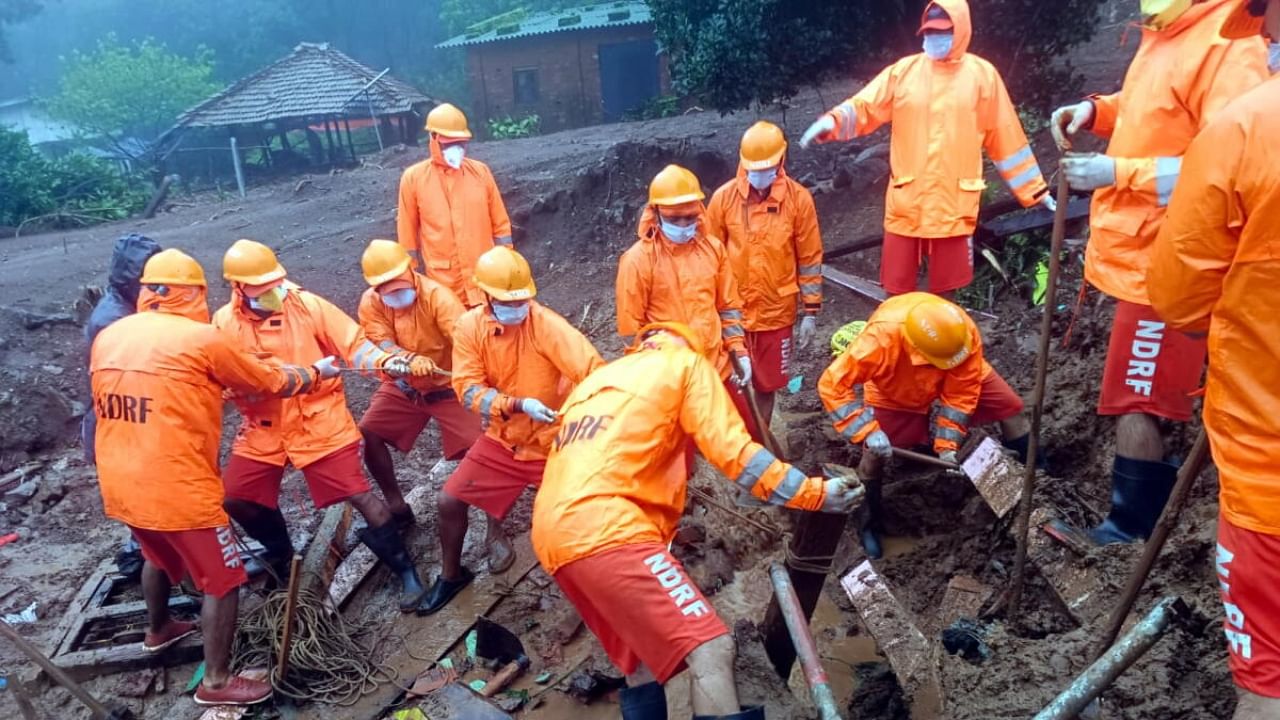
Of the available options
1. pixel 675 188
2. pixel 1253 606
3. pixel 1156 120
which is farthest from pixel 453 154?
pixel 1253 606

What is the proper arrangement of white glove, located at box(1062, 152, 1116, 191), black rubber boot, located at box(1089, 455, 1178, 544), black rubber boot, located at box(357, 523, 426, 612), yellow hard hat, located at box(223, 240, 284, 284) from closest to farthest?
white glove, located at box(1062, 152, 1116, 191) → black rubber boot, located at box(1089, 455, 1178, 544) → yellow hard hat, located at box(223, 240, 284, 284) → black rubber boot, located at box(357, 523, 426, 612)

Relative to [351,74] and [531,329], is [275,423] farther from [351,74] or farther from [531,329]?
[351,74]

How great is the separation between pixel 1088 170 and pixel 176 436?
4241mm

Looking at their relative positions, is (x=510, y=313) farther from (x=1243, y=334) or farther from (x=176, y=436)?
(x=1243, y=334)

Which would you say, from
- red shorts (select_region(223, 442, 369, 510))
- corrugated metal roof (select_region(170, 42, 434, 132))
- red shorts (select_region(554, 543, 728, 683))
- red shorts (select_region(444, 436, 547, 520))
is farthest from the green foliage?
red shorts (select_region(554, 543, 728, 683))

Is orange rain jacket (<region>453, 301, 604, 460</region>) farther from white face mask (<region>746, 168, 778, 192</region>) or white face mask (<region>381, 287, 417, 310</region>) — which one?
white face mask (<region>746, 168, 778, 192</region>)

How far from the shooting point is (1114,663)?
228cm

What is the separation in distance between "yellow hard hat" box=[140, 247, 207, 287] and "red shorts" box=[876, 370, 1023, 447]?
3920 millimetres

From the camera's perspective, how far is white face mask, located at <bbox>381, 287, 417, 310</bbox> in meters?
5.02

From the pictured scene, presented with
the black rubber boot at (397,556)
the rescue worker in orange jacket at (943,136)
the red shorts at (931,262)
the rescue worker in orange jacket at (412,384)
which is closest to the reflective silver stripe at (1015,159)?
the rescue worker in orange jacket at (943,136)

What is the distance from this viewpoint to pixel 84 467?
6.91 meters

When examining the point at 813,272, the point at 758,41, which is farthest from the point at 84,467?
the point at 758,41

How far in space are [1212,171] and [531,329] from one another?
3.27 meters

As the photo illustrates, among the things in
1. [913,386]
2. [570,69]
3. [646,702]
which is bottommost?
[646,702]
